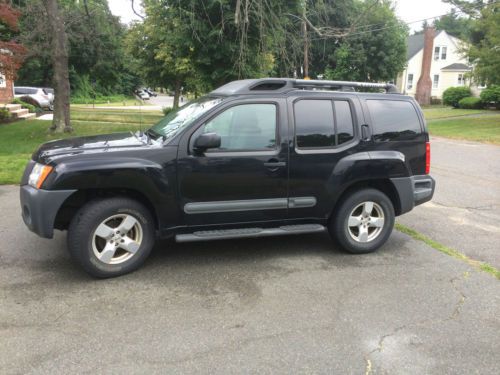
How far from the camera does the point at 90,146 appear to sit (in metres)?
4.64

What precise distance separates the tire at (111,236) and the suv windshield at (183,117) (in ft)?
2.83

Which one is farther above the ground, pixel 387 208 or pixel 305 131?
pixel 305 131

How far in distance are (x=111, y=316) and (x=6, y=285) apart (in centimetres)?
122

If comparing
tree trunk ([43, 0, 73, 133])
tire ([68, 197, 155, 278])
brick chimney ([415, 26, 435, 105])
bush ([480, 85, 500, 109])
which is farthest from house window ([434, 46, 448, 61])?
tire ([68, 197, 155, 278])

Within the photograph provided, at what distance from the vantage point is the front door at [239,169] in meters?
4.63

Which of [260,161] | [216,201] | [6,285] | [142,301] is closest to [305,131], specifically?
[260,161]

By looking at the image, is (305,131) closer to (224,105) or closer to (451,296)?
(224,105)

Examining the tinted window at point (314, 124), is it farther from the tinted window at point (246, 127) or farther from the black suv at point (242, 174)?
the tinted window at point (246, 127)

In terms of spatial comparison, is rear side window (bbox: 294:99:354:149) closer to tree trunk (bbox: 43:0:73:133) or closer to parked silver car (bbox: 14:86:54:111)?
tree trunk (bbox: 43:0:73:133)

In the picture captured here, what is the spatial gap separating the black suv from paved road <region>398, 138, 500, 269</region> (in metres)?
0.96

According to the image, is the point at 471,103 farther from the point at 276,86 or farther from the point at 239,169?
the point at 239,169

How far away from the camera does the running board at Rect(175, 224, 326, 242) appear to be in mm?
4680

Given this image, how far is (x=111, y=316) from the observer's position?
3.75 metres

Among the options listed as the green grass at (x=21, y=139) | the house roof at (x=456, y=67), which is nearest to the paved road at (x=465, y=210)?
the green grass at (x=21, y=139)
